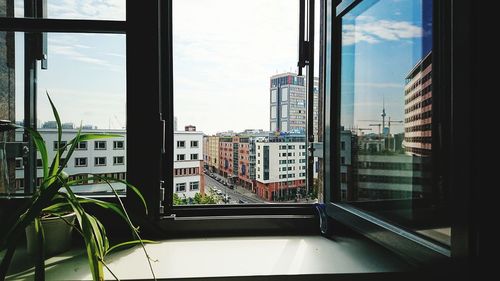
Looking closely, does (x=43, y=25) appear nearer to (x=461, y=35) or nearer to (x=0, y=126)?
(x=0, y=126)

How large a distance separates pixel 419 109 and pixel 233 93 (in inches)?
29.0

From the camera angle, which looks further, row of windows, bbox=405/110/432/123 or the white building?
the white building

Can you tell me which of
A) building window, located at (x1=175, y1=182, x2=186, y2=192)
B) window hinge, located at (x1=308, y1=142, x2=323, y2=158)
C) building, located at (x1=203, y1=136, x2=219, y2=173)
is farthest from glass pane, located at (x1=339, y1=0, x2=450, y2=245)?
building window, located at (x1=175, y1=182, x2=186, y2=192)

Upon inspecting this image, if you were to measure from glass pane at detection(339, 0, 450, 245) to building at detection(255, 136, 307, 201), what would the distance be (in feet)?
0.81

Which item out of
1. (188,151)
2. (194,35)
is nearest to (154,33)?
(194,35)

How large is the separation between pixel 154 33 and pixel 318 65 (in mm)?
721

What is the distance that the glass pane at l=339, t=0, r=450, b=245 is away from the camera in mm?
870

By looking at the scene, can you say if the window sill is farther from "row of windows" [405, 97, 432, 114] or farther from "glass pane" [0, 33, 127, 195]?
"row of windows" [405, 97, 432, 114]

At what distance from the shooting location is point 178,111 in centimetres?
132

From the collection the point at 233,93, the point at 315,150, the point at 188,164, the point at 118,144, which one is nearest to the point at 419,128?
the point at 315,150

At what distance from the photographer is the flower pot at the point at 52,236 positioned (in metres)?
1.05

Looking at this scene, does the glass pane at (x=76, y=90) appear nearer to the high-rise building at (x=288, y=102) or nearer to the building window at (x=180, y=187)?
the building window at (x=180, y=187)

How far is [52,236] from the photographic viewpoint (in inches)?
42.2

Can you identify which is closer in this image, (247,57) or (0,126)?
(0,126)
